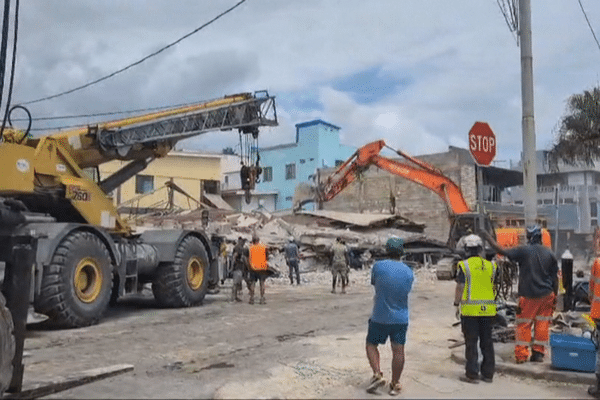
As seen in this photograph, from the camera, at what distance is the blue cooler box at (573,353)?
651cm

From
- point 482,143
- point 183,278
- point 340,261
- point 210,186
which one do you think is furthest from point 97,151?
point 210,186

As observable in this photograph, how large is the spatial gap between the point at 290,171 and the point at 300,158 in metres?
1.34

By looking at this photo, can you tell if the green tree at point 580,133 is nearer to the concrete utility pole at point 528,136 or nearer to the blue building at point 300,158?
the concrete utility pole at point 528,136

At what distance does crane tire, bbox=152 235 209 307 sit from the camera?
1351cm

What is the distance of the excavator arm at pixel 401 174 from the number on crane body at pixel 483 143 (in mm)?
15140

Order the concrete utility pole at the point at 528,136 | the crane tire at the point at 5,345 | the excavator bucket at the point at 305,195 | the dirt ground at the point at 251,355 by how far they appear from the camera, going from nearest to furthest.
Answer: the crane tire at the point at 5,345, the dirt ground at the point at 251,355, the concrete utility pole at the point at 528,136, the excavator bucket at the point at 305,195

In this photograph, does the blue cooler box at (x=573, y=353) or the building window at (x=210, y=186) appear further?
the building window at (x=210, y=186)

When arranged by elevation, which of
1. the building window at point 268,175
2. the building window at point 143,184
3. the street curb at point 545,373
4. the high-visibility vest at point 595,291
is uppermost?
the building window at point 268,175

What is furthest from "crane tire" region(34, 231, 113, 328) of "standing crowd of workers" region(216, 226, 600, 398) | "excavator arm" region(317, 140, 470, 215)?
"excavator arm" region(317, 140, 470, 215)

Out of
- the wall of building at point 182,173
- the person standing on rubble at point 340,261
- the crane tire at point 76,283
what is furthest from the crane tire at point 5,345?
the wall of building at point 182,173

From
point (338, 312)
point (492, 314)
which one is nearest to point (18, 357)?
point (492, 314)

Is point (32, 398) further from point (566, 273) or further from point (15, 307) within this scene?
point (566, 273)

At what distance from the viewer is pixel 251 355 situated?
820cm

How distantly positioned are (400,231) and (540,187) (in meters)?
18.7
